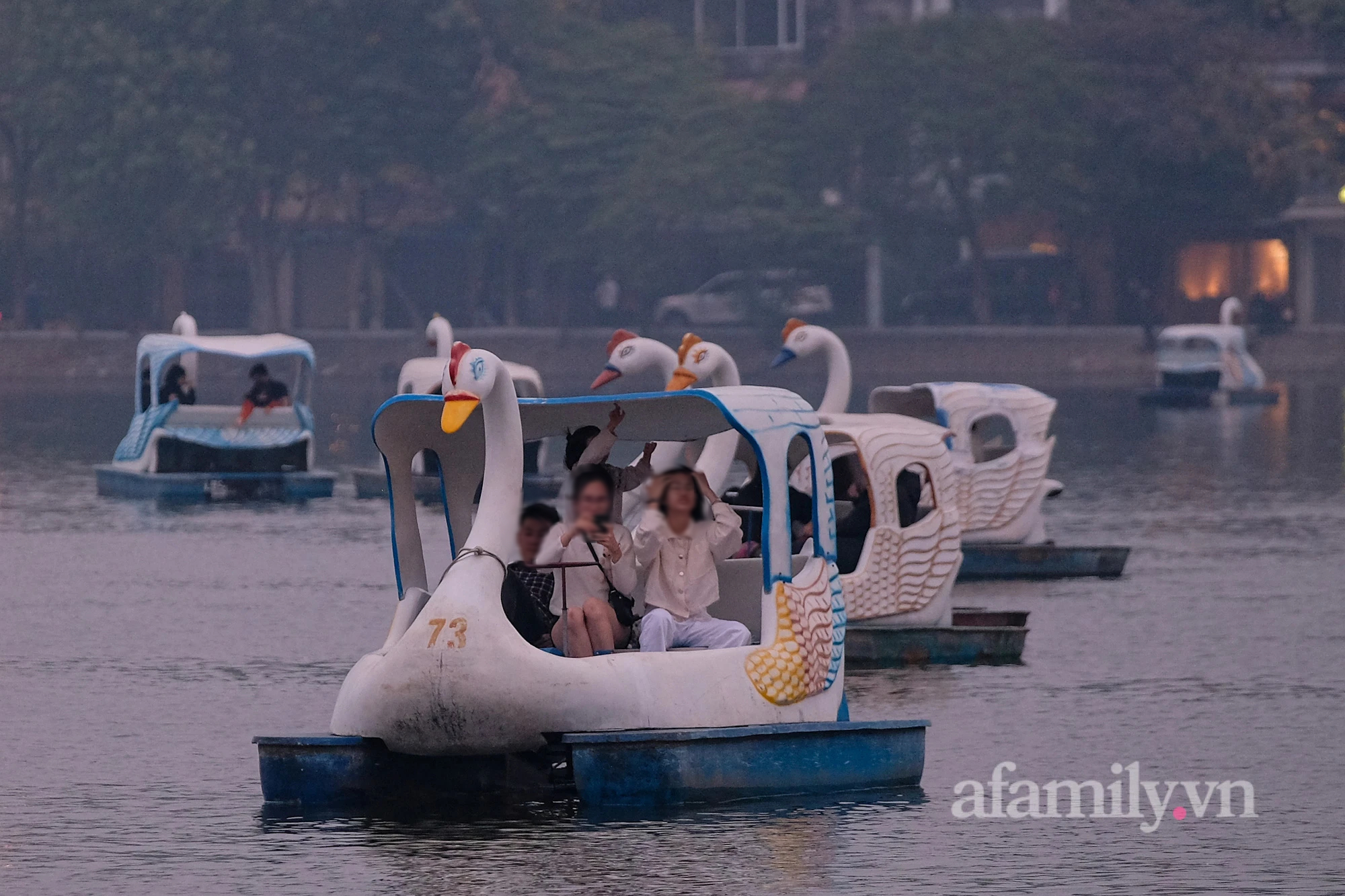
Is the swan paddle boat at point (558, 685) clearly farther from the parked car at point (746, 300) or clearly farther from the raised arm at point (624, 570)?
the parked car at point (746, 300)

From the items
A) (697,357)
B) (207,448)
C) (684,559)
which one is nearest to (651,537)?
(684,559)

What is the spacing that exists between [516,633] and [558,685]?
0.96 ft

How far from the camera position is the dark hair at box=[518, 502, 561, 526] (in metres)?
12.7

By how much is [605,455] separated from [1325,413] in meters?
38.1

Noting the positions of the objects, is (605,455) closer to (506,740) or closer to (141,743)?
(506,740)

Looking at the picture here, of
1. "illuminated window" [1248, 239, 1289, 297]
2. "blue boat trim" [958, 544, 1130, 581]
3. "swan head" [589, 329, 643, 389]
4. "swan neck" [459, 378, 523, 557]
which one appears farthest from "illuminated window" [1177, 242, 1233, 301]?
"swan neck" [459, 378, 523, 557]

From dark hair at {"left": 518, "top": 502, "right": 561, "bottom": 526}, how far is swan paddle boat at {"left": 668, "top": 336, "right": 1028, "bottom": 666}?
4859 millimetres

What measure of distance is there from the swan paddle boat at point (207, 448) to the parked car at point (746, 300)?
3554 cm

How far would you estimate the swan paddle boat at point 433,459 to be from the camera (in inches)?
1179

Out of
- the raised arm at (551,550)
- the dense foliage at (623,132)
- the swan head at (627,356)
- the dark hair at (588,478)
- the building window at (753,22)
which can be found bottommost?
the raised arm at (551,550)

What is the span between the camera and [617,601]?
12.9 metres

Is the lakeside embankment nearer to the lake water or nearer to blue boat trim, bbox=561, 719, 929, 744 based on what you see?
the lake water

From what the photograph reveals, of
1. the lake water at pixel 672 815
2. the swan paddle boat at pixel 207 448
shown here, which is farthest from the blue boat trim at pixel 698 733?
the swan paddle boat at pixel 207 448

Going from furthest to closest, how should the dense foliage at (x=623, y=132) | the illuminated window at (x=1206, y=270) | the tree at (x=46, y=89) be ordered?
the illuminated window at (x=1206, y=270) < the dense foliage at (x=623, y=132) < the tree at (x=46, y=89)
